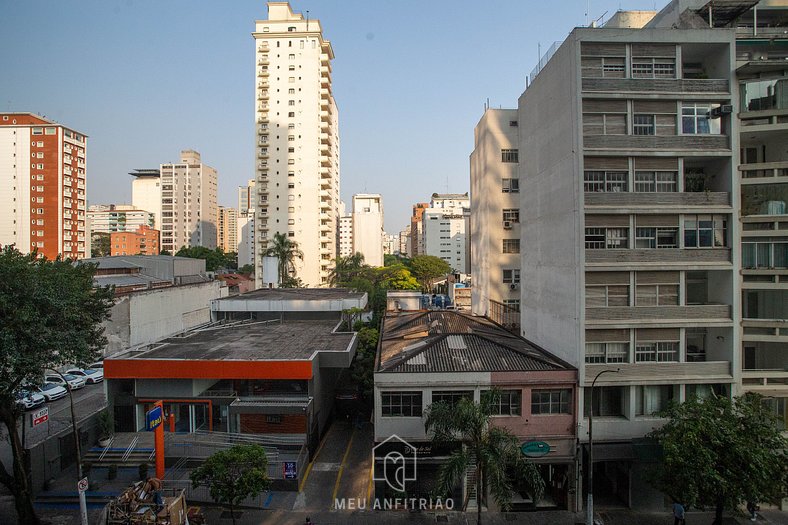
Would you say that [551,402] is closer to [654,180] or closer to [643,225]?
[643,225]

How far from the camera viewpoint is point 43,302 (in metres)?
18.8

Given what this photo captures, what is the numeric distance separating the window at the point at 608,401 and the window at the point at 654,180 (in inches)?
386

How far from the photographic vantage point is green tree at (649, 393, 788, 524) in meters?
16.9

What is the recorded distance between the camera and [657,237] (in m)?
21.6

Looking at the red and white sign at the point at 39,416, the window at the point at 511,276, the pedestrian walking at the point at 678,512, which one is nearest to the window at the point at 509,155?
the window at the point at 511,276

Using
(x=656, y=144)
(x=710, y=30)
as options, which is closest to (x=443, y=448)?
(x=656, y=144)

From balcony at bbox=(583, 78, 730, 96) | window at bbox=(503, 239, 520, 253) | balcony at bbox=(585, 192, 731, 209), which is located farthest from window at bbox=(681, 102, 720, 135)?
window at bbox=(503, 239, 520, 253)

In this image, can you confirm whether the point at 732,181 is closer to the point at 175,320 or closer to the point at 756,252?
the point at 756,252

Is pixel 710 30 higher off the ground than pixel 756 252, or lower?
higher

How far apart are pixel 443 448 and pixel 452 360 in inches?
168

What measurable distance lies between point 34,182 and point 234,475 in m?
91.0

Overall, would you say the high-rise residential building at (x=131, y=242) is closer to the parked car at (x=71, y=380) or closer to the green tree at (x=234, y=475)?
the parked car at (x=71, y=380)

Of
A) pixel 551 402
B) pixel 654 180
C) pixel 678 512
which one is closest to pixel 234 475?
pixel 551 402

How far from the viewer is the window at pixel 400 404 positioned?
2145 cm
